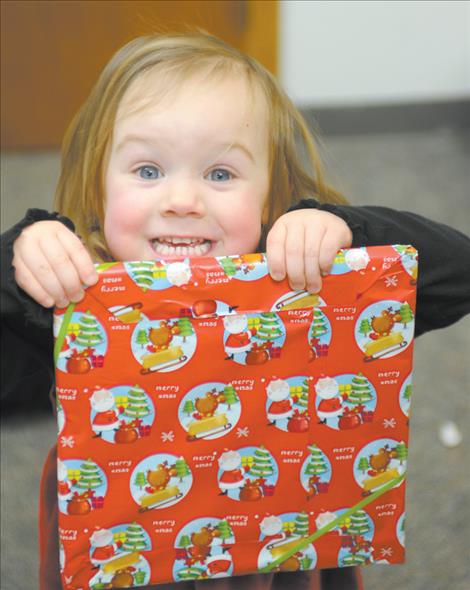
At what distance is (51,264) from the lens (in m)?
0.69

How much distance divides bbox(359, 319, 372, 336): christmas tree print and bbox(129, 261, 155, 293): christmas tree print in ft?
0.58

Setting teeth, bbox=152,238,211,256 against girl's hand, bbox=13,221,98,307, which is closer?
girl's hand, bbox=13,221,98,307

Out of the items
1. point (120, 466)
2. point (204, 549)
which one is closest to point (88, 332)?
point (120, 466)

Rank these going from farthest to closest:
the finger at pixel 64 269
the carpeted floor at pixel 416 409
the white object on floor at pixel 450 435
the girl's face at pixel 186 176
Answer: the white object on floor at pixel 450 435 < the carpeted floor at pixel 416 409 < the girl's face at pixel 186 176 < the finger at pixel 64 269

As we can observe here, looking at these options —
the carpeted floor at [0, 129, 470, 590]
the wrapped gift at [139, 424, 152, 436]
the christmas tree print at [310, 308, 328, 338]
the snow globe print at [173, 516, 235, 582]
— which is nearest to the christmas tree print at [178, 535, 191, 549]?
the snow globe print at [173, 516, 235, 582]

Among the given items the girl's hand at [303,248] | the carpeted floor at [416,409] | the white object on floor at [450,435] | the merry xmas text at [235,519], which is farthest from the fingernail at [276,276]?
the white object on floor at [450,435]

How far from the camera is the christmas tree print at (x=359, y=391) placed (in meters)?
0.74

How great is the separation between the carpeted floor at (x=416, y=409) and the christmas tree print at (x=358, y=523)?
1.42 feet

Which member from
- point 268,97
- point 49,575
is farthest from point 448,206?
point 49,575

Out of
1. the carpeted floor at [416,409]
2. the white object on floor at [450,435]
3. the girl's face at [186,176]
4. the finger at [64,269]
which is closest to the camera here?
the finger at [64,269]

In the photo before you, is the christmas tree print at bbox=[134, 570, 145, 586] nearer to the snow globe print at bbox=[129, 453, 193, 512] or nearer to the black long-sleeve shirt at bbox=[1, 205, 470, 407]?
the snow globe print at bbox=[129, 453, 193, 512]

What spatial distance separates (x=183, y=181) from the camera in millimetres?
775

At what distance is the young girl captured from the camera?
0.72m

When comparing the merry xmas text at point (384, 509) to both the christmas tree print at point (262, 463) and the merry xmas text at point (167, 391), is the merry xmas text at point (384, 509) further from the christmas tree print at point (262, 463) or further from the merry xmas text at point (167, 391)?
the merry xmas text at point (167, 391)
